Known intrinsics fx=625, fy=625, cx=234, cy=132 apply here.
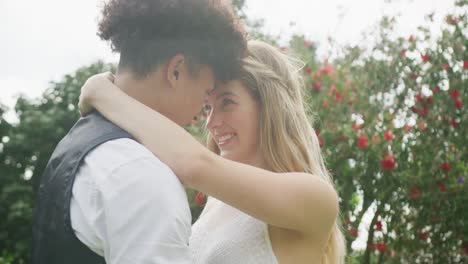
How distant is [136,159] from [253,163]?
4.64 ft

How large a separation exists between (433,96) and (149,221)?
6.06 m

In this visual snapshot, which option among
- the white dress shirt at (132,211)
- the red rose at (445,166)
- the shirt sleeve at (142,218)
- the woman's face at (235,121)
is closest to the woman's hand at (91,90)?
the white dress shirt at (132,211)

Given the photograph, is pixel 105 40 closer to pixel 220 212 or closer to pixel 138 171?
pixel 138 171

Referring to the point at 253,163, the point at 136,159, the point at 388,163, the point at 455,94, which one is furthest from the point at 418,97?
the point at 136,159

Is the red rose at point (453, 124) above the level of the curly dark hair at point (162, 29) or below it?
below

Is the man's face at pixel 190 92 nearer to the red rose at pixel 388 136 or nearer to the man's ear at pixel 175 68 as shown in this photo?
the man's ear at pixel 175 68

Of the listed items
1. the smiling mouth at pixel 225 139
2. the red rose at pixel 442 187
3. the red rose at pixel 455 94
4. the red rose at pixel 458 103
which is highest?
the smiling mouth at pixel 225 139

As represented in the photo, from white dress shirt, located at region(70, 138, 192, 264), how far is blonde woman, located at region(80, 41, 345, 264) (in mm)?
297

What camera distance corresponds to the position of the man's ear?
2.09 meters

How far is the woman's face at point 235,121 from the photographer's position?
296 cm

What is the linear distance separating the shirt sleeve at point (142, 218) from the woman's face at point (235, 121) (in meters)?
1.29

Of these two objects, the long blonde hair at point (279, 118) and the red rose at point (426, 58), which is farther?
the red rose at point (426, 58)

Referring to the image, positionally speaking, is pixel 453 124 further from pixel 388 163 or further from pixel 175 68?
pixel 175 68

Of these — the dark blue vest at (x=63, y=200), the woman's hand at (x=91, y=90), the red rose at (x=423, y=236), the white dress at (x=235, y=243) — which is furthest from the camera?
the red rose at (x=423, y=236)
